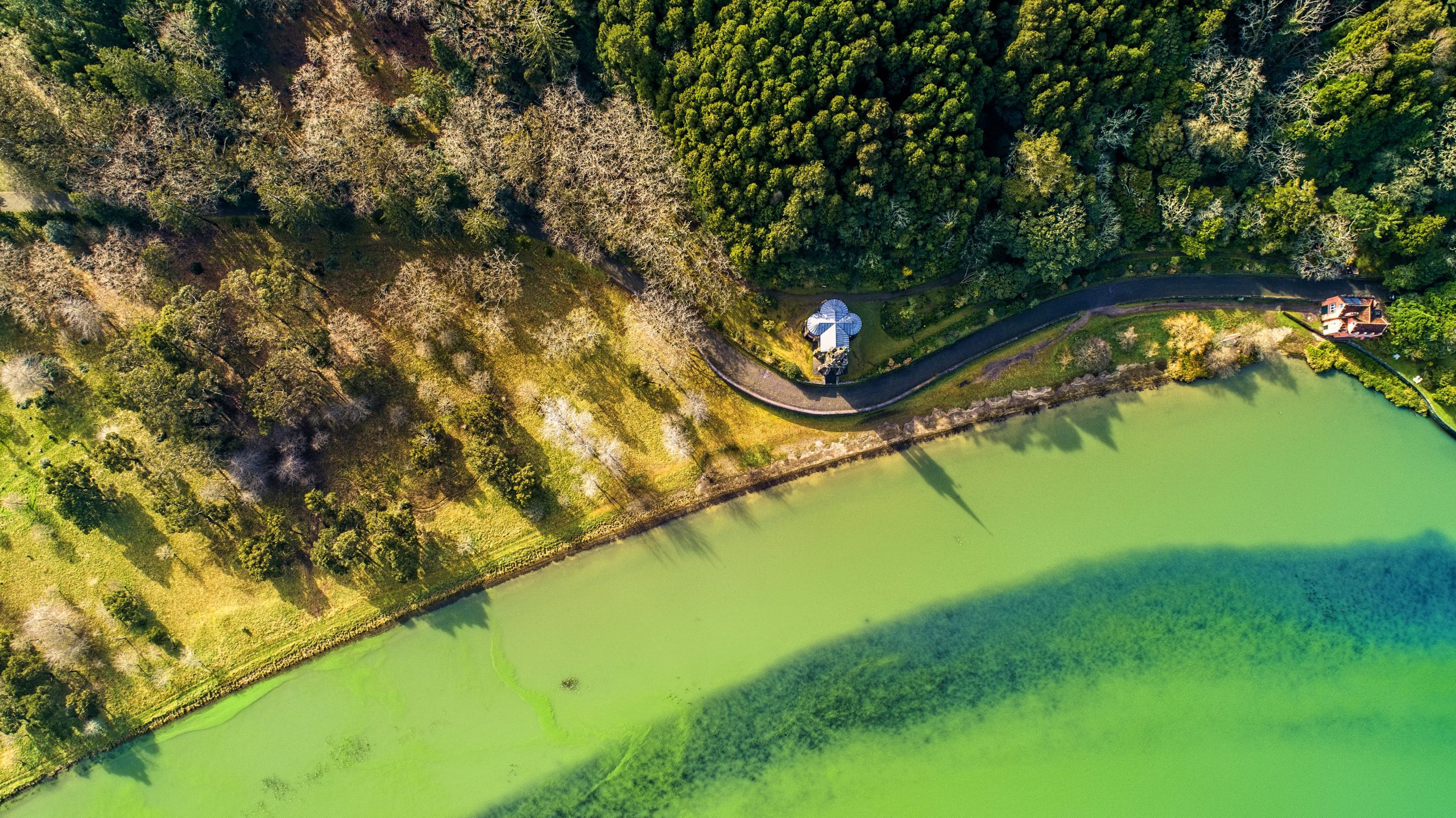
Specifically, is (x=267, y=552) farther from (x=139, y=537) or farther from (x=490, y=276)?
(x=490, y=276)

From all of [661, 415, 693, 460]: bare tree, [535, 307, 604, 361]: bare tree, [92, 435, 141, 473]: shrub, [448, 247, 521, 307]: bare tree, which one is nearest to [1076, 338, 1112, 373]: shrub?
[661, 415, 693, 460]: bare tree

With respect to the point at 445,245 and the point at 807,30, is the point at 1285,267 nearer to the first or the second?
the point at 807,30

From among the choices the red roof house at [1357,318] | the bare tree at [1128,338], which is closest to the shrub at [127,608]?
the bare tree at [1128,338]

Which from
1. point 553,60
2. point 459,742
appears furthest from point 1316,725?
point 553,60

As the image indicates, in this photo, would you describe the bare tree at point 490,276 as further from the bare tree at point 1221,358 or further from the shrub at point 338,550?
the bare tree at point 1221,358

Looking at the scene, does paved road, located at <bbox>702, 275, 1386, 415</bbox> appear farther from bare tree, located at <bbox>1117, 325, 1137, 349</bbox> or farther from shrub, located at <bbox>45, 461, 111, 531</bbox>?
shrub, located at <bbox>45, 461, 111, 531</bbox>

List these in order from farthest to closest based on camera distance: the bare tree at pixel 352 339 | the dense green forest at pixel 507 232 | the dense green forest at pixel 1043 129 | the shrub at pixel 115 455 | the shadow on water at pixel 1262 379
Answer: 1. the shadow on water at pixel 1262 379
2. the bare tree at pixel 352 339
3. the shrub at pixel 115 455
4. the dense green forest at pixel 507 232
5. the dense green forest at pixel 1043 129

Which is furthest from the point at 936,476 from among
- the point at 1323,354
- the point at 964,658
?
the point at 1323,354
